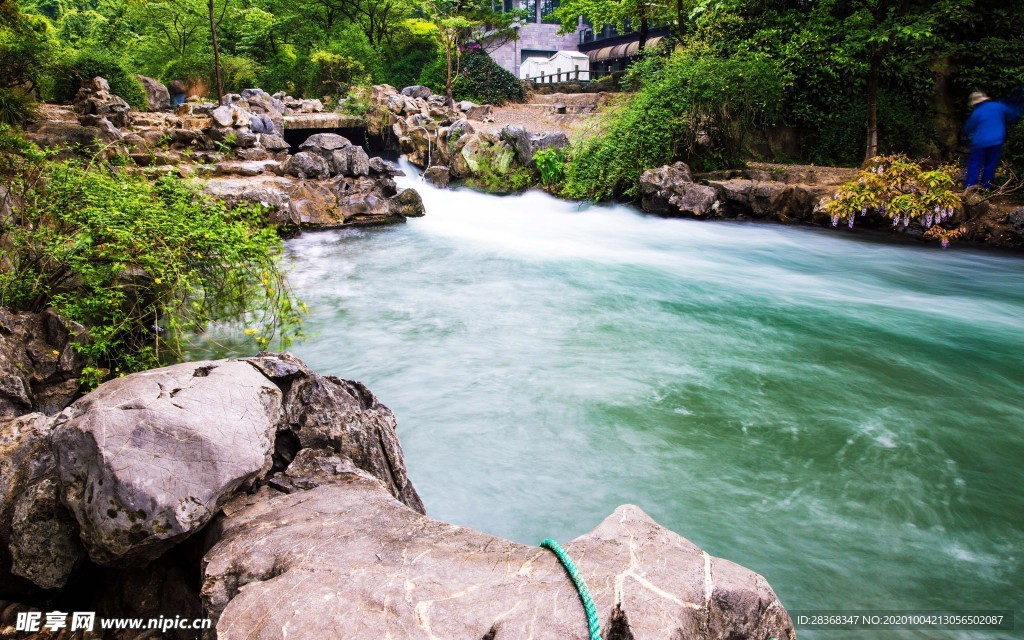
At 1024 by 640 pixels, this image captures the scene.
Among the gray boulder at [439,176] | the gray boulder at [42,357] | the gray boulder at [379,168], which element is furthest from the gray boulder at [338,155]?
the gray boulder at [42,357]

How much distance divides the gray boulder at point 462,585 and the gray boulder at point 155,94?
19.4 metres

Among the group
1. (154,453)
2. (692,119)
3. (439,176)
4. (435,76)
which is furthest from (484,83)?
(154,453)

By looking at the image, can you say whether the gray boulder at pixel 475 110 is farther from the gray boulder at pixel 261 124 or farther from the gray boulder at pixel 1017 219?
the gray boulder at pixel 1017 219

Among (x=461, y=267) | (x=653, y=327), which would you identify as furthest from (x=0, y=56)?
(x=653, y=327)

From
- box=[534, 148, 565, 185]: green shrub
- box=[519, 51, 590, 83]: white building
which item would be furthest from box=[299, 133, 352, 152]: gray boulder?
box=[519, 51, 590, 83]: white building

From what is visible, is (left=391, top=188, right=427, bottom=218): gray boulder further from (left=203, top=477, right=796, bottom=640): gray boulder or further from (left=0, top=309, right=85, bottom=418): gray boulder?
(left=203, top=477, right=796, bottom=640): gray boulder

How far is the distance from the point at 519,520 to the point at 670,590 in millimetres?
1935

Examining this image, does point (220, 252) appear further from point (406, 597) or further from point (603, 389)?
point (603, 389)

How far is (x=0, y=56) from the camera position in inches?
502

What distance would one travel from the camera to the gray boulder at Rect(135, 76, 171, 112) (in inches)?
699

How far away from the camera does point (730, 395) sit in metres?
5.51

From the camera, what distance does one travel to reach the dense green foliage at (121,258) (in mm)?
3832

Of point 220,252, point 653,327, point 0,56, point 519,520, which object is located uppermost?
point 0,56

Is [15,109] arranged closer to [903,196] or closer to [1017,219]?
[903,196]
